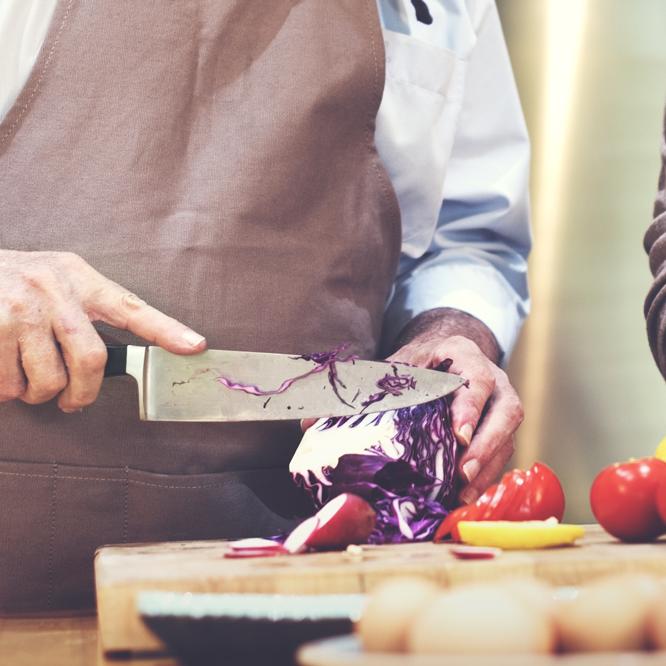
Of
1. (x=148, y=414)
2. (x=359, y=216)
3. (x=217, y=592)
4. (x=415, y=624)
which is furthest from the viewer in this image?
(x=359, y=216)

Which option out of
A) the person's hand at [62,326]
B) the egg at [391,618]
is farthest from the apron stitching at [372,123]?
the egg at [391,618]

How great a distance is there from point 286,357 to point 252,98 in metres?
0.39

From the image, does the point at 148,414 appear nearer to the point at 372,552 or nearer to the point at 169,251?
the point at 169,251

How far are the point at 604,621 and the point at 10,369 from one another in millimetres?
829

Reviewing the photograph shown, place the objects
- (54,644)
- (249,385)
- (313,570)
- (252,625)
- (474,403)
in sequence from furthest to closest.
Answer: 1. (474,403)
2. (249,385)
3. (54,644)
4. (313,570)
5. (252,625)

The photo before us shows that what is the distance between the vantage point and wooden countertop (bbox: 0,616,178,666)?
2.85 ft

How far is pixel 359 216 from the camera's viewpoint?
1.47 m

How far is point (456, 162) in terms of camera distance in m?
1.78

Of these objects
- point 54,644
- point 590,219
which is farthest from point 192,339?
point 590,219

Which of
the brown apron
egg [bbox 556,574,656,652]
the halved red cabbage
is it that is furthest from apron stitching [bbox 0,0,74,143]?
egg [bbox 556,574,656,652]

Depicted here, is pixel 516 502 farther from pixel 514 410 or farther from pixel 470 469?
pixel 514 410

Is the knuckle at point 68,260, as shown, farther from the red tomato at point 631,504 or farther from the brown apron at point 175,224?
the red tomato at point 631,504

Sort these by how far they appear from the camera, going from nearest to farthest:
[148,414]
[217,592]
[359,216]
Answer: [217,592] < [148,414] < [359,216]

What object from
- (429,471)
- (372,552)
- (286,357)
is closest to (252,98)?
(286,357)
